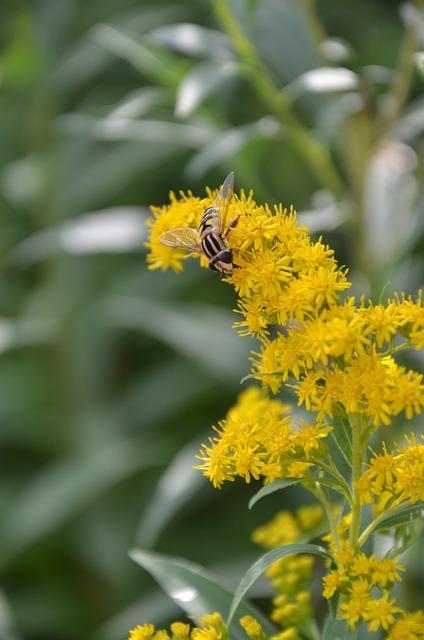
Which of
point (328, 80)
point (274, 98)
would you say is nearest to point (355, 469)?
point (328, 80)

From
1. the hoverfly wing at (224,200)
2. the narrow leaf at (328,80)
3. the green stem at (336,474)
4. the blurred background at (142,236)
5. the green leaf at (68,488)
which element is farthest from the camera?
the green leaf at (68,488)

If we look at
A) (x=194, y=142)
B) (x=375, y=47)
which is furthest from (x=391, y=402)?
(x=375, y=47)

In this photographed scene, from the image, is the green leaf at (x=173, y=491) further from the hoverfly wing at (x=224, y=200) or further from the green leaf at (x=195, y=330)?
the hoverfly wing at (x=224, y=200)

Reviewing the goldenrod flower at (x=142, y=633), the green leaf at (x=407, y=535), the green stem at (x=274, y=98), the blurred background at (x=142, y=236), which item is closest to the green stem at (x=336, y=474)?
the green leaf at (x=407, y=535)

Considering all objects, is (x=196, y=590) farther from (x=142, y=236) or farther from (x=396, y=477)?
(x=142, y=236)

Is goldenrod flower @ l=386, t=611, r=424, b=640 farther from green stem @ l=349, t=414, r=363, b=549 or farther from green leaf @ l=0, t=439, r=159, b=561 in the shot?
green leaf @ l=0, t=439, r=159, b=561

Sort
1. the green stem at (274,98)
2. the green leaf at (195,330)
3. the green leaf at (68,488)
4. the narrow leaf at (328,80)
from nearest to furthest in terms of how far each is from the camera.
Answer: the narrow leaf at (328,80) → the green stem at (274,98) → the green leaf at (195,330) → the green leaf at (68,488)

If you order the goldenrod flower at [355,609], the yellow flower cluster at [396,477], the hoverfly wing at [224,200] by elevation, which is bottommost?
the goldenrod flower at [355,609]

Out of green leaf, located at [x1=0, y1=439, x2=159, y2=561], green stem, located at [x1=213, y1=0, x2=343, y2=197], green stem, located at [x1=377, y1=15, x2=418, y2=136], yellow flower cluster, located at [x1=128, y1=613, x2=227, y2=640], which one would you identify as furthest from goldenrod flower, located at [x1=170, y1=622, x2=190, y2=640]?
green leaf, located at [x1=0, y1=439, x2=159, y2=561]
